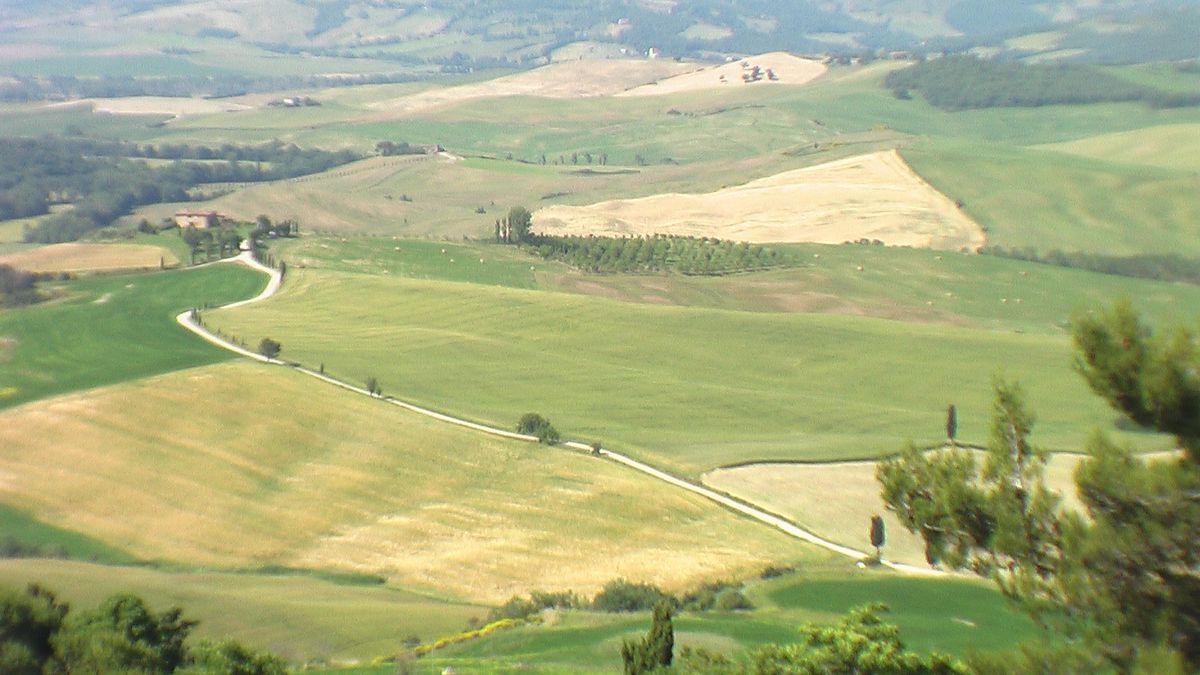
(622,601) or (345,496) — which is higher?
(345,496)

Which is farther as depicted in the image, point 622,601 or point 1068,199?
point 1068,199

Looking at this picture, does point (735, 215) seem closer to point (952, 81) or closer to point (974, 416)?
point (974, 416)

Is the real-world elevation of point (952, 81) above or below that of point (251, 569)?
above

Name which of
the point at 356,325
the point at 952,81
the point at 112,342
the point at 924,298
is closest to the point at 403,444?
the point at 112,342

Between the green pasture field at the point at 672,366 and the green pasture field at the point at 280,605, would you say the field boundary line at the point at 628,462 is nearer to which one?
the green pasture field at the point at 672,366

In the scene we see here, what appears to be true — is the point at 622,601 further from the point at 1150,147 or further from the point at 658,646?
the point at 1150,147

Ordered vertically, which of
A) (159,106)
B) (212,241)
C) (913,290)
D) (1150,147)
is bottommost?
(913,290)

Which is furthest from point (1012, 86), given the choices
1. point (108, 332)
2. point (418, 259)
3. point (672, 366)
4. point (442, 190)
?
point (108, 332)
